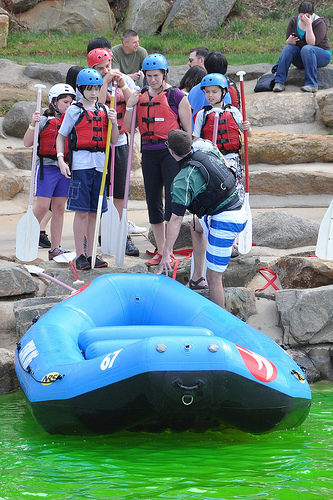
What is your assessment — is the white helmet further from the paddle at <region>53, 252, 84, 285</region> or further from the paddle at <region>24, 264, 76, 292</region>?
the paddle at <region>24, 264, 76, 292</region>

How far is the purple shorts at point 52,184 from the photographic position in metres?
6.41

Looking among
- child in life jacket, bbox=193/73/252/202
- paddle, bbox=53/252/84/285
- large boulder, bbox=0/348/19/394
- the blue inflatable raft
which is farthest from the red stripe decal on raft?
paddle, bbox=53/252/84/285

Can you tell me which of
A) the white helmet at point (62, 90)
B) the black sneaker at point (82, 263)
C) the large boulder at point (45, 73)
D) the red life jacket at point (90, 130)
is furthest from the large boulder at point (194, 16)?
the black sneaker at point (82, 263)

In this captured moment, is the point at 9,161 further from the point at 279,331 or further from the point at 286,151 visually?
the point at 279,331

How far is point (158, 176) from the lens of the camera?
5.95 m

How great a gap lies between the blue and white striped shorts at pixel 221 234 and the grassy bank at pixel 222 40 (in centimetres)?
839

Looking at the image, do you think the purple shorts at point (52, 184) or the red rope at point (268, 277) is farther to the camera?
the purple shorts at point (52, 184)

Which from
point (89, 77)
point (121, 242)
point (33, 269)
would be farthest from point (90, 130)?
point (33, 269)

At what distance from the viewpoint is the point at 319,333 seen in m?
5.52

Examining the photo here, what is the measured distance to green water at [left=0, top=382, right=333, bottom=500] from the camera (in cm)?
322

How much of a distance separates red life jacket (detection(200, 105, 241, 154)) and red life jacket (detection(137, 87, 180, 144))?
27 centimetres

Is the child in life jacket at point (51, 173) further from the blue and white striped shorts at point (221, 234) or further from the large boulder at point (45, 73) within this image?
the large boulder at point (45, 73)

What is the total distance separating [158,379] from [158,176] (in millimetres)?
2695

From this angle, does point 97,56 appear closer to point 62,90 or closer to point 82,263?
point 62,90
